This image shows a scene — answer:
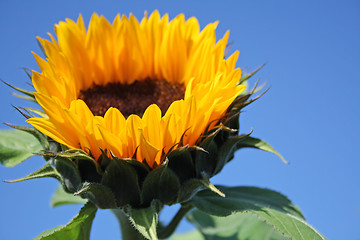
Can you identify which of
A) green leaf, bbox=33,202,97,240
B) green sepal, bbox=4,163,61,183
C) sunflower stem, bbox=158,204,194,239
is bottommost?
sunflower stem, bbox=158,204,194,239

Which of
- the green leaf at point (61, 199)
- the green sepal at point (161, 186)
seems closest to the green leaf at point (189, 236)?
the green leaf at point (61, 199)

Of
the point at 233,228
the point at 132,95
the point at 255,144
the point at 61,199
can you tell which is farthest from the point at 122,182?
the point at 233,228

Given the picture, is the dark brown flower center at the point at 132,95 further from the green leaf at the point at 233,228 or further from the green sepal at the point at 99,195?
the green leaf at the point at 233,228

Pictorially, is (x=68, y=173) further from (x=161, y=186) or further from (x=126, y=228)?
(x=126, y=228)

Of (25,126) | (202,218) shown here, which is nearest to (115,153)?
(25,126)

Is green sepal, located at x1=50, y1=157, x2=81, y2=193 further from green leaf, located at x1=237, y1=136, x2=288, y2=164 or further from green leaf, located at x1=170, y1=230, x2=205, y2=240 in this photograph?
green leaf, located at x1=170, y1=230, x2=205, y2=240

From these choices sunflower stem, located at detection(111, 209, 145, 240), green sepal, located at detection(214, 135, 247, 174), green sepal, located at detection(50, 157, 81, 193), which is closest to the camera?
green sepal, located at detection(50, 157, 81, 193)

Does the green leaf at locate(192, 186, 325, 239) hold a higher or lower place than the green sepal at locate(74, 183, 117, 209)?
lower

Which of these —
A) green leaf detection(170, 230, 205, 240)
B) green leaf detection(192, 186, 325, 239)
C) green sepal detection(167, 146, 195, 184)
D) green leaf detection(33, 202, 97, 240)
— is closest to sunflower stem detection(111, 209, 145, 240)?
green leaf detection(33, 202, 97, 240)
